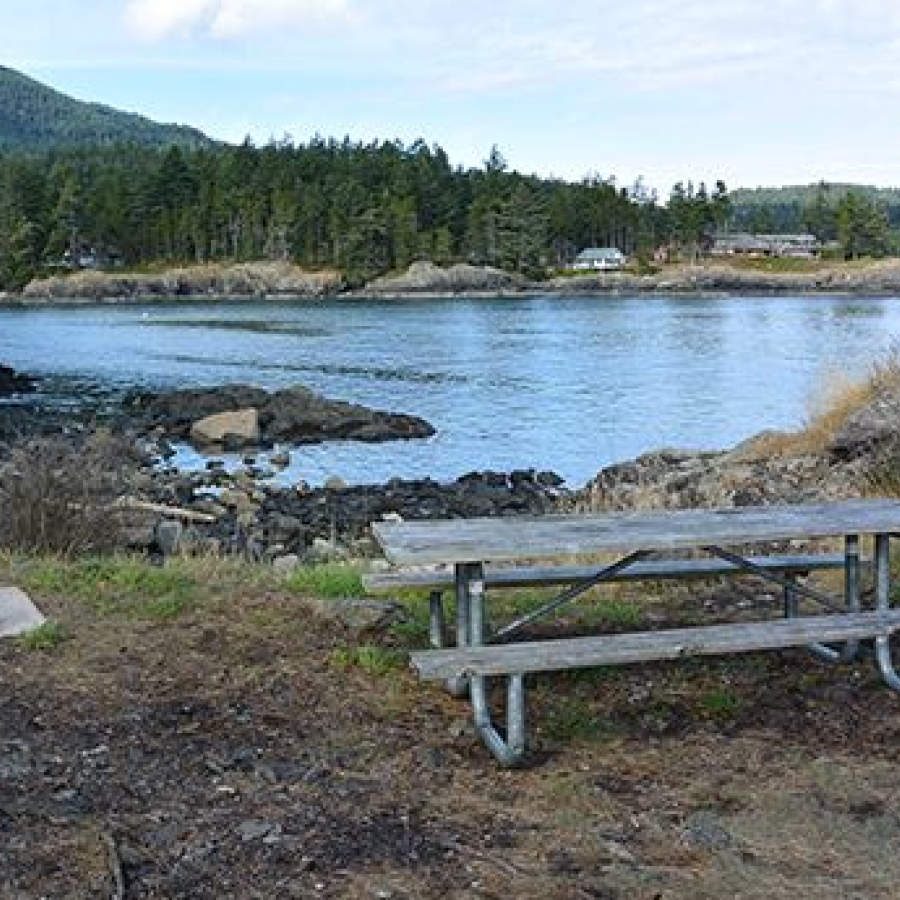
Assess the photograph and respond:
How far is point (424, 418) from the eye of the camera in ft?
115

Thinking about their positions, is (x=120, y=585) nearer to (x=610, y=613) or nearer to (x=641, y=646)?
(x=610, y=613)

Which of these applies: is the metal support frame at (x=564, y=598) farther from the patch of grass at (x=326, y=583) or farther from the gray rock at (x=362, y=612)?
the patch of grass at (x=326, y=583)

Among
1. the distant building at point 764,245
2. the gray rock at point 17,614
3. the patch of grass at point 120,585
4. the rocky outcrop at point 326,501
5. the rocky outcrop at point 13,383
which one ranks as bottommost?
the rocky outcrop at point 13,383

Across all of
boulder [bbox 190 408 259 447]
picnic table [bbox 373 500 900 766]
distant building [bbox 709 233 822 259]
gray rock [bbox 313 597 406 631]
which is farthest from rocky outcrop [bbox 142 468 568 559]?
distant building [bbox 709 233 822 259]

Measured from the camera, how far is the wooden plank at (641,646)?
4910mm

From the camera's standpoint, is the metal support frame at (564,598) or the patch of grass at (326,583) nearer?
the metal support frame at (564,598)

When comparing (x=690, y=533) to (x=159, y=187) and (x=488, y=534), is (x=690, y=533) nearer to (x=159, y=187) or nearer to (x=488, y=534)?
(x=488, y=534)

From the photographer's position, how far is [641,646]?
5117mm

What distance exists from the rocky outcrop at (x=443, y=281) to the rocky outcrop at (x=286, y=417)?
89.1 m

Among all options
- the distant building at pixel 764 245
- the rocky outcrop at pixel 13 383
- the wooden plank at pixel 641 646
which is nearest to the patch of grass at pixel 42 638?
the wooden plank at pixel 641 646

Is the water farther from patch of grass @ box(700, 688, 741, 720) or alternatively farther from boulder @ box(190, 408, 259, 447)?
patch of grass @ box(700, 688, 741, 720)

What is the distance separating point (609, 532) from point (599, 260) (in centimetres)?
14181

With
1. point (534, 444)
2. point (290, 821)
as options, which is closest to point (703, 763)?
point (290, 821)

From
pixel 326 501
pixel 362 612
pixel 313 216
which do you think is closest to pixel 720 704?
pixel 362 612
